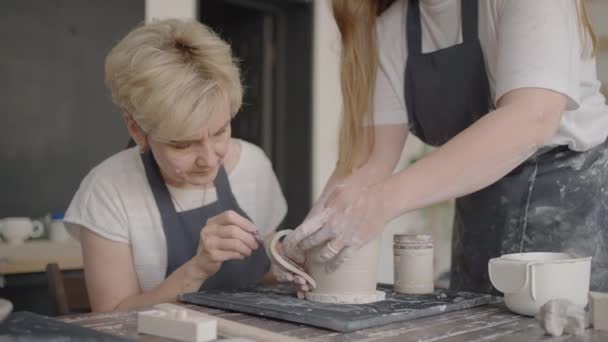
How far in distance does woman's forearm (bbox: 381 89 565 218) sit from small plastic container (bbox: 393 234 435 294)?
0.72 ft

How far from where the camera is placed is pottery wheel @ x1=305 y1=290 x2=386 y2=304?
4.37ft

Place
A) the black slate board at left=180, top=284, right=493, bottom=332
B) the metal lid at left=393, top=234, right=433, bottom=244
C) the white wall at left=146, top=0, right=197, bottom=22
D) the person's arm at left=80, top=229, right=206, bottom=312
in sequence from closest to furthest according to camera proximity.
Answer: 1. the black slate board at left=180, top=284, right=493, bottom=332
2. the metal lid at left=393, top=234, right=433, bottom=244
3. the person's arm at left=80, top=229, right=206, bottom=312
4. the white wall at left=146, top=0, right=197, bottom=22

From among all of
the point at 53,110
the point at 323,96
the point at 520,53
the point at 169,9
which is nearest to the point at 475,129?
the point at 520,53

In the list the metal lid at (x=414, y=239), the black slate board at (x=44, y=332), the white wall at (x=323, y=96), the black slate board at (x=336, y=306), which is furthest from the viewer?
the white wall at (x=323, y=96)

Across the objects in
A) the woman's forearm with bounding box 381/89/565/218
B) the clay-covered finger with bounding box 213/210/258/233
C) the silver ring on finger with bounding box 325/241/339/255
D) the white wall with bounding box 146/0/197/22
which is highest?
the white wall with bounding box 146/0/197/22

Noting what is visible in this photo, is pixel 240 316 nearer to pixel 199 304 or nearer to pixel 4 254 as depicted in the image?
pixel 199 304

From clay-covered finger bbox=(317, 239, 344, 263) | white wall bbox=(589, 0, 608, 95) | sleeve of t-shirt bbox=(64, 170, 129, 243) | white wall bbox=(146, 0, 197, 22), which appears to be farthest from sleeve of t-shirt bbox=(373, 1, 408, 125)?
white wall bbox=(589, 0, 608, 95)

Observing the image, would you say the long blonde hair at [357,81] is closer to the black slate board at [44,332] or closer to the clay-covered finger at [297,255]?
the clay-covered finger at [297,255]

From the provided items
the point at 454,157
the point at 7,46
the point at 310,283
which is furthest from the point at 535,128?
the point at 7,46

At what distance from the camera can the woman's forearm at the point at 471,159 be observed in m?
1.24

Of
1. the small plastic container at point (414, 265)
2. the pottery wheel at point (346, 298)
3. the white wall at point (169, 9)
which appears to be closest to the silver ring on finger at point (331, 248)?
the pottery wheel at point (346, 298)

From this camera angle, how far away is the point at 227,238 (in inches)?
60.4

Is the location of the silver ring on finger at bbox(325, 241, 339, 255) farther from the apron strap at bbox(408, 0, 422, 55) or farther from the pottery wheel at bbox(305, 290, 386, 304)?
the apron strap at bbox(408, 0, 422, 55)

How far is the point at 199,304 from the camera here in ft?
4.52
